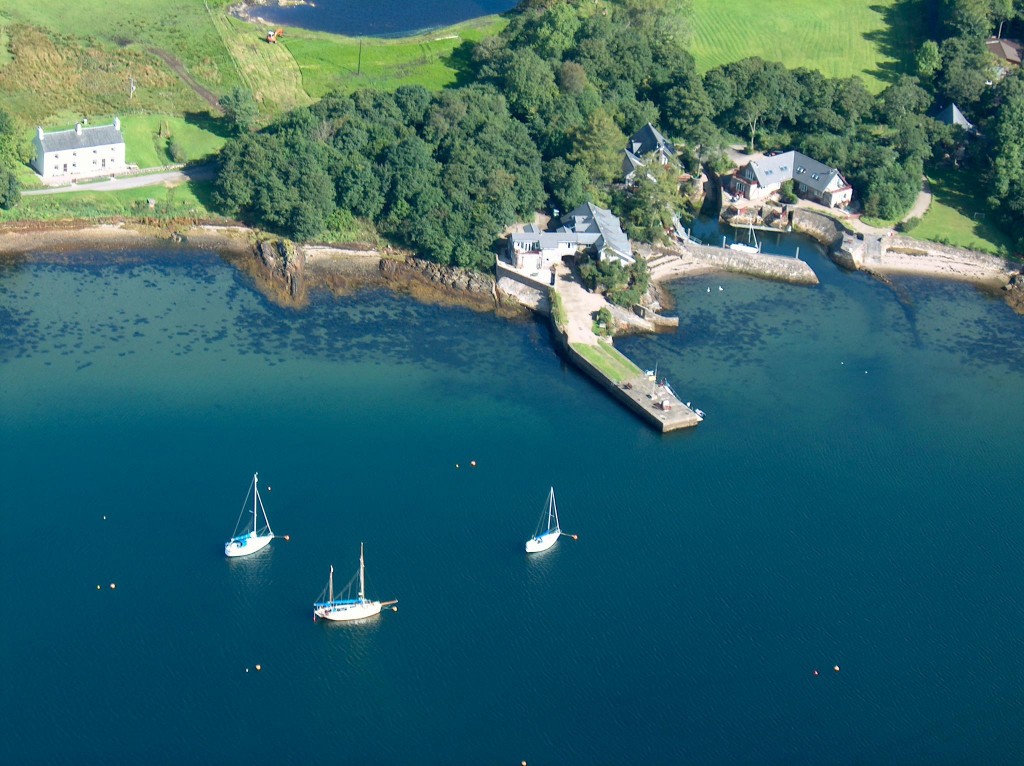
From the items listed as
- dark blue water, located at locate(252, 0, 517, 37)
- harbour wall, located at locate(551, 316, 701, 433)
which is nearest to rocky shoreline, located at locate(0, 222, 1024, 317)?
harbour wall, located at locate(551, 316, 701, 433)

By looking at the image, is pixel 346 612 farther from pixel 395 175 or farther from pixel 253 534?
pixel 395 175

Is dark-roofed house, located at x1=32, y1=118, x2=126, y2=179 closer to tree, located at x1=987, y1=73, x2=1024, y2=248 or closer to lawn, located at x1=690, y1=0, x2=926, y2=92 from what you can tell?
lawn, located at x1=690, y1=0, x2=926, y2=92

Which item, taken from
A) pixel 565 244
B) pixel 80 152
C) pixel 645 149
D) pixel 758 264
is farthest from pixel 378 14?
pixel 758 264

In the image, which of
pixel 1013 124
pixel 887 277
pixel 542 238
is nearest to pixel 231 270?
pixel 542 238

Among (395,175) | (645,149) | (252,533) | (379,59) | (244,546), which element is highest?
(379,59)

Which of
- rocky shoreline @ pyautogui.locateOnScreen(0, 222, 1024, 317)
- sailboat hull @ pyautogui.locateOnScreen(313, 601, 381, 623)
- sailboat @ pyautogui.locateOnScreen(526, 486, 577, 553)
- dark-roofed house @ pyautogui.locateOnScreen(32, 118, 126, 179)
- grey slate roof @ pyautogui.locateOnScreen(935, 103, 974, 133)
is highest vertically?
grey slate roof @ pyautogui.locateOnScreen(935, 103, 974, 133)

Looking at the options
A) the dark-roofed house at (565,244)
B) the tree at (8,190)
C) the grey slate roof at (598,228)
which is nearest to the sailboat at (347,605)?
the dark-roofed house at (565,244)
